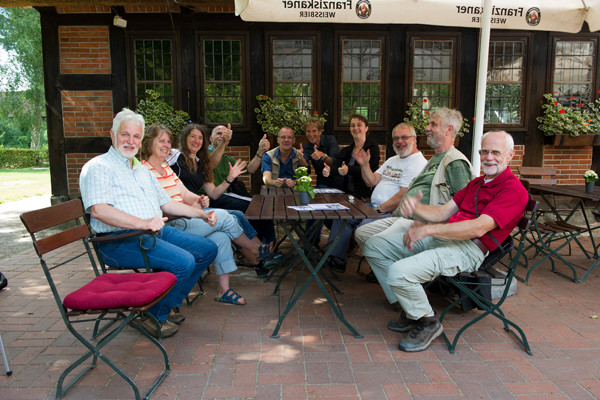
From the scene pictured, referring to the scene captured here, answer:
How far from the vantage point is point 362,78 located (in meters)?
6.38

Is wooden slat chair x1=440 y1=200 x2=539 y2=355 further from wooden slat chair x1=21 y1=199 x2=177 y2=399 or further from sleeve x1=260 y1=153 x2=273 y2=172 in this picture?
sleeve x1=260 y1=153 x2=273 y2=172

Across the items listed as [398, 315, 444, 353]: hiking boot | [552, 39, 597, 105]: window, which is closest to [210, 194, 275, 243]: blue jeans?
[398, 315, 444, 353]: hiking boot

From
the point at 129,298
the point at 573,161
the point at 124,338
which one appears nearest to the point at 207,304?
the point at 124,338

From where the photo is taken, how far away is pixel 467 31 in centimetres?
635

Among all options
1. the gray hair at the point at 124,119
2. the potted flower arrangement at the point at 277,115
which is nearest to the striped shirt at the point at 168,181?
the gray hair at the point at 124,119

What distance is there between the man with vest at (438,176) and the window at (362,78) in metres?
3.13

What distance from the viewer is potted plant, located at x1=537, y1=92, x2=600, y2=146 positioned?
6227 millimetres

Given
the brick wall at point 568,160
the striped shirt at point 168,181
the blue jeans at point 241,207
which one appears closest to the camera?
the striped shirt at point 168,181

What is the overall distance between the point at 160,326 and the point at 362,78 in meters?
4.77

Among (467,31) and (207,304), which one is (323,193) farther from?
(467,31)

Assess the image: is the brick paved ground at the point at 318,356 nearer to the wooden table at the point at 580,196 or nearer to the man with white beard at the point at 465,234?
the man with white beard at the point at 465,234

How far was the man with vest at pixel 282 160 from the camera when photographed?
4.81 metres

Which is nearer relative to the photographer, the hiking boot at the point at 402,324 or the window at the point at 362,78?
the hiking boot at the point at 402,324

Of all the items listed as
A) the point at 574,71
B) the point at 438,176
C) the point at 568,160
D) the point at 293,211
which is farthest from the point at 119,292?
the point at 574,71
